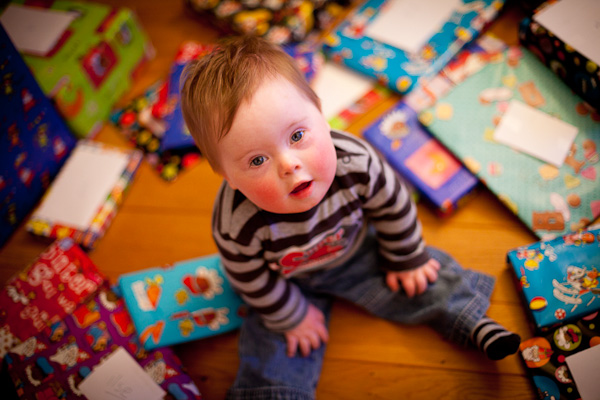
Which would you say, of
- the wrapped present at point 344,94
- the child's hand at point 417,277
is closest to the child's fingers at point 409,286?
the child's hand at point 417,277

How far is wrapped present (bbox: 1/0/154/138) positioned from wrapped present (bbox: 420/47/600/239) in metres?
0.90

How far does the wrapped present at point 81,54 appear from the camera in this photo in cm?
117

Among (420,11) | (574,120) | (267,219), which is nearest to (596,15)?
(574,120)

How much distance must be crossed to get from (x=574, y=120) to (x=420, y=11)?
504mm

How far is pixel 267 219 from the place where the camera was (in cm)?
70

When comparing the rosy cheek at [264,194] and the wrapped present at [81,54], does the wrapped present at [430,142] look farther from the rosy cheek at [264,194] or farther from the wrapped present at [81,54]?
the wrapped present at [81,54]

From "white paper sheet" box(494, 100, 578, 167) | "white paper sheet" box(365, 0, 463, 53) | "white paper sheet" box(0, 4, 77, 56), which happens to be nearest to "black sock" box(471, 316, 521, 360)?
"white paper sheet" box(494, 100, 578, 167)

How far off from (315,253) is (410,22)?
0.77 m

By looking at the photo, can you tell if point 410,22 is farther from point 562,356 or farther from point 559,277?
point 562,356

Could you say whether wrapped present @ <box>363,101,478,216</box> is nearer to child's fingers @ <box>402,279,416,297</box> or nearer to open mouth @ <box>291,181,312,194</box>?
child's fingers @ <box>402,279,416,297</box>

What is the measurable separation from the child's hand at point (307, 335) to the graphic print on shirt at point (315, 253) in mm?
136

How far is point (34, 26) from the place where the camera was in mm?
1233

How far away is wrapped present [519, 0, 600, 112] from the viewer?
919 mm

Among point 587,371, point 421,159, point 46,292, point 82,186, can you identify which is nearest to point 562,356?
point 587,371
